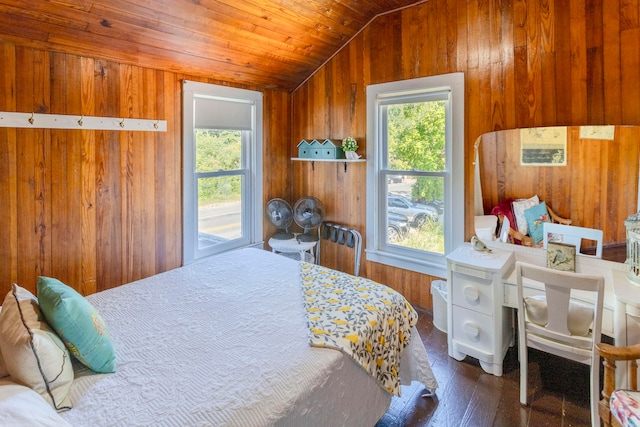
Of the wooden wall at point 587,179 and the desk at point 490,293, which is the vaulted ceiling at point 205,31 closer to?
the wooden wall at point 587,179

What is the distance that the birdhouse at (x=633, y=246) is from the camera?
2006 mm

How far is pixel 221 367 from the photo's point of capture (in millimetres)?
1338

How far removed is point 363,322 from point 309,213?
192 centimetres

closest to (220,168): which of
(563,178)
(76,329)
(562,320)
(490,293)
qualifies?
(76,329)

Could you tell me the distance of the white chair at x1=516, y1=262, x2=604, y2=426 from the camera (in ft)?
5.80

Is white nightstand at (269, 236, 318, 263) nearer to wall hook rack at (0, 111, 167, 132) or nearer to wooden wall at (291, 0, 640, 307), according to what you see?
wooden wall at (291, 0, 640, 307)

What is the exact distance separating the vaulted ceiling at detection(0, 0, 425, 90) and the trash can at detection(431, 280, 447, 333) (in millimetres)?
2408

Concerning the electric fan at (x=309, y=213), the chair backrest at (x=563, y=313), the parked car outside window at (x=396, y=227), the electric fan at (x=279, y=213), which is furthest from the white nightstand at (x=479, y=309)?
the electric fan at (x=279, y=213)

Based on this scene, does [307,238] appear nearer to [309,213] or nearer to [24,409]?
[309,213]

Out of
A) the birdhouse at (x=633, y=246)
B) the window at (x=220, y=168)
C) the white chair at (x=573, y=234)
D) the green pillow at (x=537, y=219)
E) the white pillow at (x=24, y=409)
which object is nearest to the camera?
the white pillow at (x=24, y=409)

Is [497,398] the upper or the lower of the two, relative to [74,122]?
lower

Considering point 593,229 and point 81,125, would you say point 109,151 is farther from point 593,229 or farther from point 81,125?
point 593,229

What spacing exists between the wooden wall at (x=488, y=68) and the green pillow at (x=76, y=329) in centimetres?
253

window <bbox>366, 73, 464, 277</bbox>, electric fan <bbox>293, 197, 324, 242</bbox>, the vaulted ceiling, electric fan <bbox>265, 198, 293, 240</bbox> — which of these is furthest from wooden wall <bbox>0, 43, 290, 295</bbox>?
window <bbox>366, 73, 464, 277</bbox>
